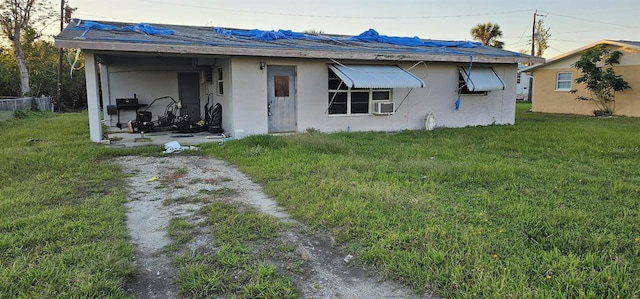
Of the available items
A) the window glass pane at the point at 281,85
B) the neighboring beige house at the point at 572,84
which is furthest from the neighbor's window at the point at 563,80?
the window glass pane at the point at 281,85

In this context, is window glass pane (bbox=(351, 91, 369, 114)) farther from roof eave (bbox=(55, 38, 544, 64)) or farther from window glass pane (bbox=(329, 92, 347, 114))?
roof eave (bbox=(55, 38, 544, 64))

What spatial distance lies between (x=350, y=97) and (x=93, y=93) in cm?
677

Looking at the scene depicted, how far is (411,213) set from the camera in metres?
4.51

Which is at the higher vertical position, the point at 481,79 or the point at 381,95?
the point at 481,79

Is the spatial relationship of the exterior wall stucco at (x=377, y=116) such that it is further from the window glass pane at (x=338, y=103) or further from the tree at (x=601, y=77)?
the tree at (x=601, y=77)

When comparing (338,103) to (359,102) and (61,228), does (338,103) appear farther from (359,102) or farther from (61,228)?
(61,228)

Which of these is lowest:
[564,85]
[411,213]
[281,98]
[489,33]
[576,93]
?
Result: [411,213]

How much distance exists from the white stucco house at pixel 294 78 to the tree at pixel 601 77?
259 inches

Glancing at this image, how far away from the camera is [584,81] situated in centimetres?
1898

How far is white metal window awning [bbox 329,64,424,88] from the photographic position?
11.1 meters

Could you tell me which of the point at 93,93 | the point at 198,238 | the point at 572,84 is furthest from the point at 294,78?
the point at 572,84

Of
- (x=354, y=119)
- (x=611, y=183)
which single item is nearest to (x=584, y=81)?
(x=354, y=119)

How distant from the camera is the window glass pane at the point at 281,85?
37.4 ft

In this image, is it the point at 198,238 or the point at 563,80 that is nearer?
the point at 198,238
